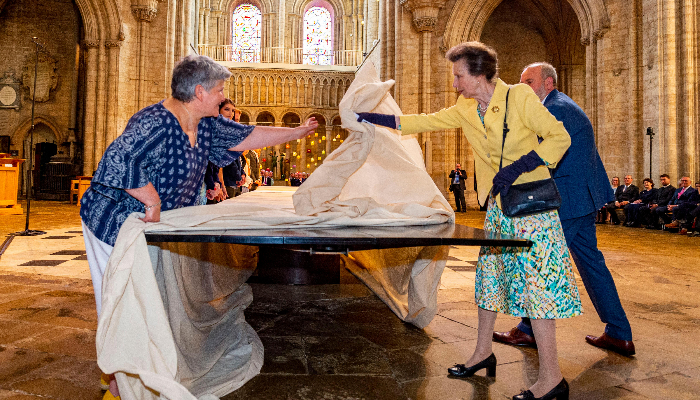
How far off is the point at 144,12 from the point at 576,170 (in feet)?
47.9

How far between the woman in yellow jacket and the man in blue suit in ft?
2.02

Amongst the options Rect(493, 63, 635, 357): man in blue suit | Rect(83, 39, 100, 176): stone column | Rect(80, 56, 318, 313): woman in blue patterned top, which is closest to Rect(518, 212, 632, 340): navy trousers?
Rect(493, 63, 635, 357): man in blue suit

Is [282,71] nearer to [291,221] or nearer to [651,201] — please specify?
[651,201]

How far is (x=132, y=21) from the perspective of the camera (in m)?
14.0

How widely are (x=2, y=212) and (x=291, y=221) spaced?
35.9 feet

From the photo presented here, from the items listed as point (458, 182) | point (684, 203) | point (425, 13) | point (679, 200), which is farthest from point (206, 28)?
point (684, 203)

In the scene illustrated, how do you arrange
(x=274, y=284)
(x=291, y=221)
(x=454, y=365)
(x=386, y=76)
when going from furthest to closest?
1. (x=386, y=76)
2. (x=274, y=284)
3. (x=454, y=365)
4. (x=291, y=221)

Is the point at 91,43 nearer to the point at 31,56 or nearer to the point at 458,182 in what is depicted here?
the point at 31,56

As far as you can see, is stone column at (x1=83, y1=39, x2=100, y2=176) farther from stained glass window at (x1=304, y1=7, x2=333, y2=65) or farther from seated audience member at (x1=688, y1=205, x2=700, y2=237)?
stained glass window at (x1=304, y1=7, x2=333, y2=65)

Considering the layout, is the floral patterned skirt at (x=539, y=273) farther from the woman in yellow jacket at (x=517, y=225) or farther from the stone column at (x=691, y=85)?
the stone column at (x=691, y=85)

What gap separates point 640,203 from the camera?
10891 mm

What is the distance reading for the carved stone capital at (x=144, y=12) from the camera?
13.8 metres

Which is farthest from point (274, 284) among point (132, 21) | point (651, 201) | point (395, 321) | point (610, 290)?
point (132, 21)

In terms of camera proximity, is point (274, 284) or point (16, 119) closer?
point (274, 284)
